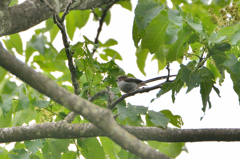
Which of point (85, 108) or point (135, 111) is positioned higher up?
point (135, 111)

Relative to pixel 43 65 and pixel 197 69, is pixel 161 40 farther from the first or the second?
pixel 43 65

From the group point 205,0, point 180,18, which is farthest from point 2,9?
point 205,0

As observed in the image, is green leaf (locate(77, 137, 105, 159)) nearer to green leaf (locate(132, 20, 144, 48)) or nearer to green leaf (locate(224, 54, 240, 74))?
green leaf (locate(132, 20, 144, 48))

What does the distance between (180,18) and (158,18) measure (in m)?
0.44

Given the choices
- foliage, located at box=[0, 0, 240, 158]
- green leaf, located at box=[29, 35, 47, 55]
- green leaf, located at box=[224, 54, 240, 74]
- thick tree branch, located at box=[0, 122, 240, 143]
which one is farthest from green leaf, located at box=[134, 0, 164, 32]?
green leaf, located at box=[29, 35, 47, 55]

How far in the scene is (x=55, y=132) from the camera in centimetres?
287

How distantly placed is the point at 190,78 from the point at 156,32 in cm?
60

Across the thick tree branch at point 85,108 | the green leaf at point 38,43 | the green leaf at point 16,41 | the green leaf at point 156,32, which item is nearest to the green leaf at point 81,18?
the green leaf at point 38,43

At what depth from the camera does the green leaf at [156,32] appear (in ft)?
8.91

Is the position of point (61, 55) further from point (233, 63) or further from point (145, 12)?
point (233, 63)

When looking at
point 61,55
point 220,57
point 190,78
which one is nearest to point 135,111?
point 190,78

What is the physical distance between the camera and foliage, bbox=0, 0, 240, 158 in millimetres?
2441

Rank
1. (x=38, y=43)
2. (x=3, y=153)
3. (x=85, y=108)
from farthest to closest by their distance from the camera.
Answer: (x=38, y=43), (x=3, y=153), (x=85, y=108)

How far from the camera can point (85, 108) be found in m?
1.31
